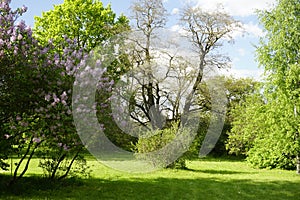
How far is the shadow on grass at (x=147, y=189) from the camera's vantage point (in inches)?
344

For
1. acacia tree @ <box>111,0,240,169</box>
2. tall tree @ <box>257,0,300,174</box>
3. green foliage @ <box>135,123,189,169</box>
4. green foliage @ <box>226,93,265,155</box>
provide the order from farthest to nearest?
acacia tree @ <box>111,0,240,169</box> → green foliage @ <box>226,93,265,155</box> → green foliage @ <box>135,123,189,169</box> → tall tree @ <box>257,0,300,174</box>

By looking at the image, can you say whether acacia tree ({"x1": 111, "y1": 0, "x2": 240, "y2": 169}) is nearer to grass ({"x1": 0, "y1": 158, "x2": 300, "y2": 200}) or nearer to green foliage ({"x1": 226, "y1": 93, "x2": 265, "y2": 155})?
green foliage ({"x1": 226, "y1": 93, "x2": 265, "y2": 155})

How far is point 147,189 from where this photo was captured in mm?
10141

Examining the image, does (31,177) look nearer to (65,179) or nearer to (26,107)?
(65,179)

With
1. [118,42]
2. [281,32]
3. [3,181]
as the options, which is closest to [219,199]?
[3,181]

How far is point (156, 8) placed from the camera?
23.9 m

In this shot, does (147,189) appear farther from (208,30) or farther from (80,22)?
(80,22)

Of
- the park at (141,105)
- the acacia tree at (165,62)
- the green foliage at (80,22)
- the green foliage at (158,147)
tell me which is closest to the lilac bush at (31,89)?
the park at (141,105)

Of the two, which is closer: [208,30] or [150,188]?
[150,188]

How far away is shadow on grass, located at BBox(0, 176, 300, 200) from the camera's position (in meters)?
8.74

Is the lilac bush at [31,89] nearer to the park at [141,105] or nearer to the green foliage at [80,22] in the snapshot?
the park at [141,105]

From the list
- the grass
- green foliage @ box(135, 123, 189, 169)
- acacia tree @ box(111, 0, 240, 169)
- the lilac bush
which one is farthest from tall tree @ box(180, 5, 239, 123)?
the lilac bush

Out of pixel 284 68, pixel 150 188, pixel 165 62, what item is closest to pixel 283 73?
pixel 284 68

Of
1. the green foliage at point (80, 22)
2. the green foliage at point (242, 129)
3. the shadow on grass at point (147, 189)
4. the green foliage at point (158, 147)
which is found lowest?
→ the shadow on grass at point (147, 189)
